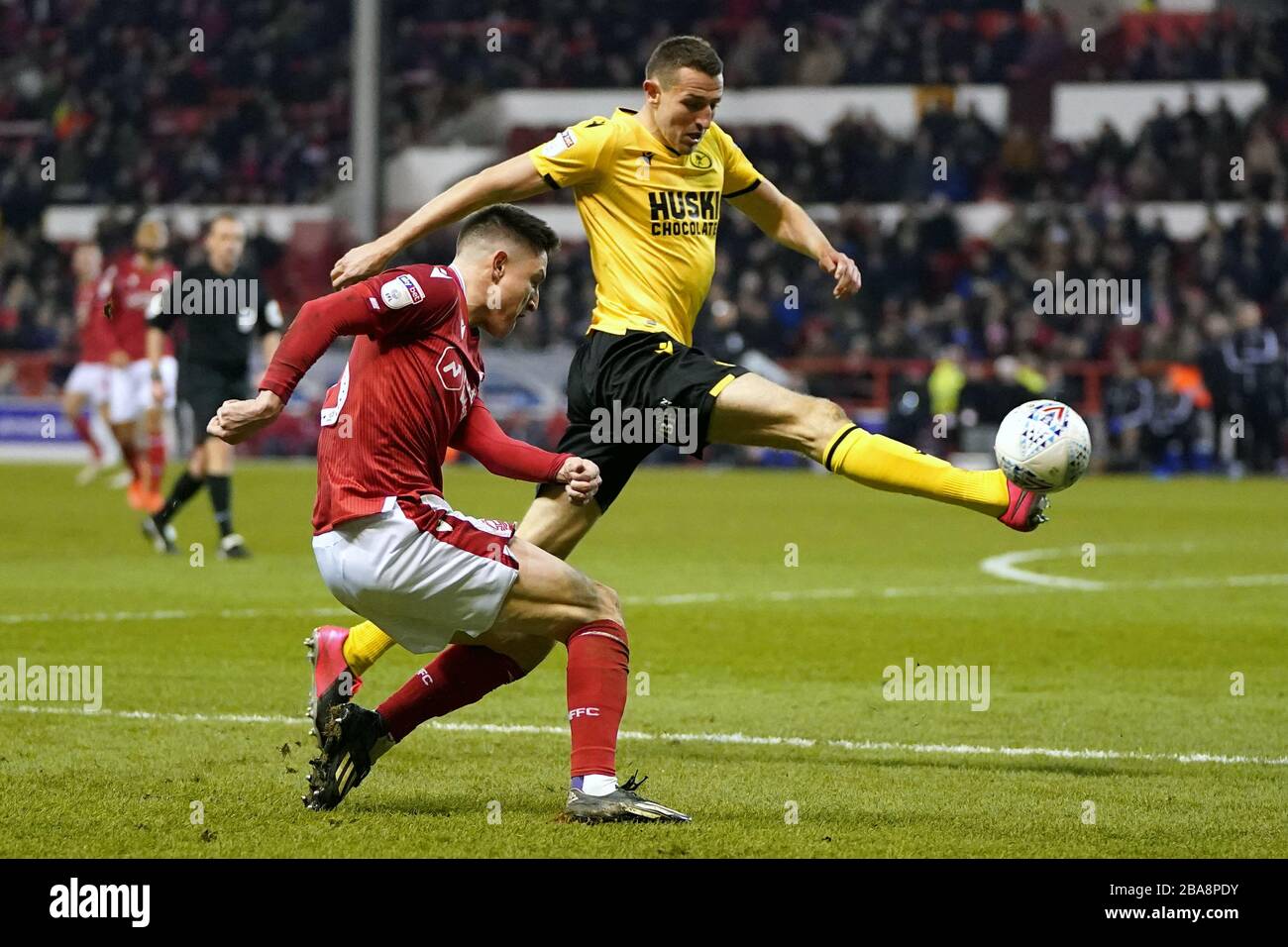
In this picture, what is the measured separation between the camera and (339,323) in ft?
18.4

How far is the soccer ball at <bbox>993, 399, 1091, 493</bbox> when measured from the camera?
650 cm

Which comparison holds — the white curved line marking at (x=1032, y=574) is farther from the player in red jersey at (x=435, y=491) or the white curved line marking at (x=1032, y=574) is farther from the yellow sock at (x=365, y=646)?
the player in red jersey at (x=435, y=491)

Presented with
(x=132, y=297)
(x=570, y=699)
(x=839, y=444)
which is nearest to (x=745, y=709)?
(x=839, y=444)

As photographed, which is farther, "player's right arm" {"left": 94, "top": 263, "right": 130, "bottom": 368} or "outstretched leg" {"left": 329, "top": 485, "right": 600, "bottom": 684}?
"player's right arm" {"left": 94, "top": 263, "right": 130, "bottom": 368}

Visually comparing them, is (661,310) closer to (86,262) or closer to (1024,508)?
(1024,508)

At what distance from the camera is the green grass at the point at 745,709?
5719mm

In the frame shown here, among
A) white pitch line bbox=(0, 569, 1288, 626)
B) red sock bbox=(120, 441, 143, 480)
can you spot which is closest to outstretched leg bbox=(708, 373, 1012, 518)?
white pitch line bbox=(0, 569, 1288, 626)

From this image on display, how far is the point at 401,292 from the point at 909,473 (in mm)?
2022

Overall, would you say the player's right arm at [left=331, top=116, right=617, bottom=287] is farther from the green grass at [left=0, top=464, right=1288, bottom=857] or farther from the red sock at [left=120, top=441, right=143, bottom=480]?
the red sock at [left=120, top=441, right=143, bottom=480]

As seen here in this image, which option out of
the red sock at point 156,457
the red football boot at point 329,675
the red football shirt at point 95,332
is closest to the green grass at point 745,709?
the red football boot at point 329,675

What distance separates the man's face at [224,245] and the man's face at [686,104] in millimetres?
7619

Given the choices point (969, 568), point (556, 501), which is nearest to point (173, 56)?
point (969, 568)

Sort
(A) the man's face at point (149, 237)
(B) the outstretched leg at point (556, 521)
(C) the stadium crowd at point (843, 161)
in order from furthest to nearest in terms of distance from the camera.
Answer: (C) the stadium crowd at point (843, 161) → (A) the man's face at point (149, 237) → (B) the outstretched leg at point (556, 521)

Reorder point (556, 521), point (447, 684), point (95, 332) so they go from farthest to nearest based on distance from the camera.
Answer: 1. point (95, 332)
2. point (556, 521)
3. point (447, 684)
